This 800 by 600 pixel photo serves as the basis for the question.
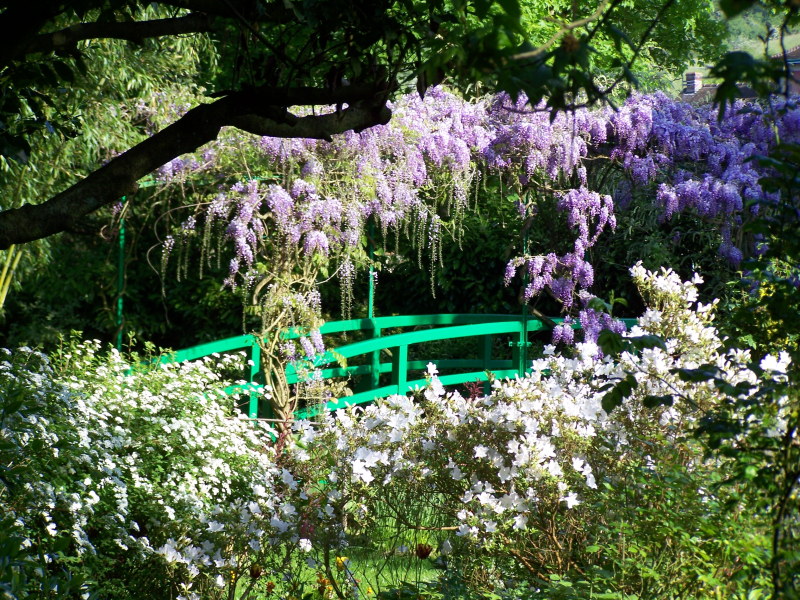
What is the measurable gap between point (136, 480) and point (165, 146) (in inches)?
65.0

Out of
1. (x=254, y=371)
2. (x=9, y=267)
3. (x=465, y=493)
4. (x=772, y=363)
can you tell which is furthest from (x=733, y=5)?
(x=9, y=267)

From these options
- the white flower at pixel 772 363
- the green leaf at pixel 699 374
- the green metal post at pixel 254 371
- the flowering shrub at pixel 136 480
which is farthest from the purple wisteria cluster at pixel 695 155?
the green leaf at pixel 699 374

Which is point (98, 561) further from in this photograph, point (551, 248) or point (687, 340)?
point (551, 248)

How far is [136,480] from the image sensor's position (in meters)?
3.42

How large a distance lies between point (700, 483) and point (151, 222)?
21.6ft

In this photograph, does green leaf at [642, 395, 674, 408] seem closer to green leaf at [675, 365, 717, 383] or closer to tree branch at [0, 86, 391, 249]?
green leaf at [675, 365, 717, 383]

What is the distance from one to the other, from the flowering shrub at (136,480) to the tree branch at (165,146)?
1.32ft

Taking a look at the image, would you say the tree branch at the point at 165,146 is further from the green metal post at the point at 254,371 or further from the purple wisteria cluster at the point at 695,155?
the purple wisteria cluster at the point at 695,155

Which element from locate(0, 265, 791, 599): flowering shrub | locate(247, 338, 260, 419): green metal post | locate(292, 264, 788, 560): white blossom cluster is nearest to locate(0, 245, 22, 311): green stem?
locate(247, 338, 260, 419): green metal post

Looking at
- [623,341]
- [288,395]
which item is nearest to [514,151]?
[288,395]

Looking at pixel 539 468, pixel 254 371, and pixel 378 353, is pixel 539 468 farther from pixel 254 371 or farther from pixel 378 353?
pixel 378 353

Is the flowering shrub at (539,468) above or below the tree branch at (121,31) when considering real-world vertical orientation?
below

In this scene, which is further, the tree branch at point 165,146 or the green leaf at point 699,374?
the tree branch at point 165,146

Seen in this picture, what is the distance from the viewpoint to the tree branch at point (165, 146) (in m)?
2.12
